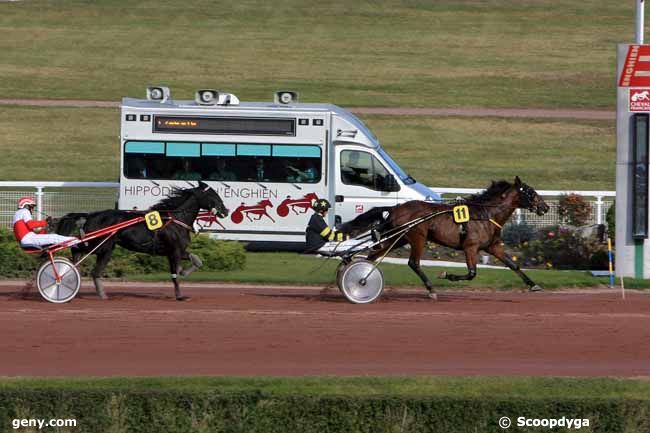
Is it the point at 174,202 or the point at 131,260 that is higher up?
the point at 174,202

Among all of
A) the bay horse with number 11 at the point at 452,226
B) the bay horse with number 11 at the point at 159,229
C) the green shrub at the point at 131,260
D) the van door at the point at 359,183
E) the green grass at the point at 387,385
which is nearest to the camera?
the green grass at the point at 387,385

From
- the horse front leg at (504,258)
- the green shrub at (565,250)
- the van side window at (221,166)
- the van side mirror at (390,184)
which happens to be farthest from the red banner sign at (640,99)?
the van side window at (221,166)

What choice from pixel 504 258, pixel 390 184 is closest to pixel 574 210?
pixel 390 184

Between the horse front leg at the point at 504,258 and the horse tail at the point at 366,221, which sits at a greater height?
the horse tail at the point at 366,221

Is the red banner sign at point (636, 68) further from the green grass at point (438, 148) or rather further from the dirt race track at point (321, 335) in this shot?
the green grass at point (438, 148)

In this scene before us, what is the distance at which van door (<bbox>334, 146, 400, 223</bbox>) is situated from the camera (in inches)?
883

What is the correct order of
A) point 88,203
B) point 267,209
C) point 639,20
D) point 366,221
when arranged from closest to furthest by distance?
point 366,221, point 639,20, point 267,209, point 88,203

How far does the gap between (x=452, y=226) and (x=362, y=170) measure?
21.2 ft

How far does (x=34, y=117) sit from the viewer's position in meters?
38.7

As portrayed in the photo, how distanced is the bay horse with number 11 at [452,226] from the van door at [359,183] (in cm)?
586

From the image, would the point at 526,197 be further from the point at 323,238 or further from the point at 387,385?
the point at 387,385

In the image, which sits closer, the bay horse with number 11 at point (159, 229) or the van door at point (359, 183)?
the bay horse with number 11 at point (159, 229)

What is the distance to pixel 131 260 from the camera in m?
19.7

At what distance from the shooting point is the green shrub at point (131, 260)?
63.0 feet
